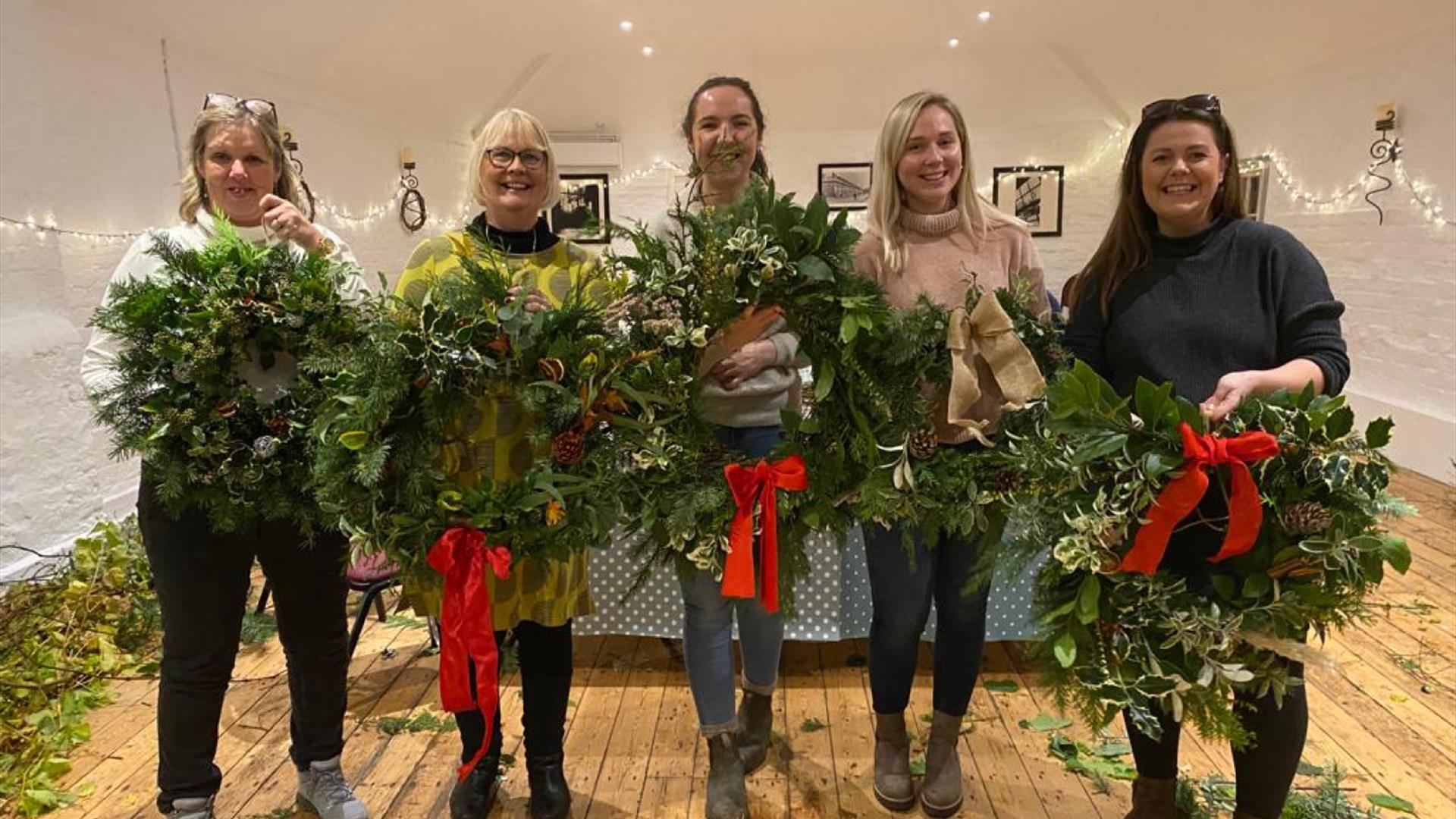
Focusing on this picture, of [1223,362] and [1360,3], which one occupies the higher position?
[1360,3]

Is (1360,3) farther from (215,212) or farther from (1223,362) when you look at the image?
(215,212)

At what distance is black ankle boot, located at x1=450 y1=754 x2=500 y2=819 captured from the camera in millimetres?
1837

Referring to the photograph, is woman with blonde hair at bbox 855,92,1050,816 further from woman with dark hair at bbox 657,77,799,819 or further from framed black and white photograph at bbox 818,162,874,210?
framed black and white photograph at bbox 818,162,874,210

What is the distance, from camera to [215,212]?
1.58 meters

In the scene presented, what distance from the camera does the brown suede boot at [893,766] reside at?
1.88m

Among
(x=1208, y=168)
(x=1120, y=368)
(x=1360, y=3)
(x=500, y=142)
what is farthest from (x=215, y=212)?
(x=1360, y=3)

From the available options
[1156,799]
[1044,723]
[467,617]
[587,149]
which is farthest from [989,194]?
[467,617]

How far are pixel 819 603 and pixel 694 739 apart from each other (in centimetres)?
52

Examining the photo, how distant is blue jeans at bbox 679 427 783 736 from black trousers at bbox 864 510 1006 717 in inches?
9.9

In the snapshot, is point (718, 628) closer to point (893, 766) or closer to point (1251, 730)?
point (893, 766)

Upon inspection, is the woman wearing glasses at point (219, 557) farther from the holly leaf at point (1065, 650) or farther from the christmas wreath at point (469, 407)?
the holly leaf at point (1065, 650)

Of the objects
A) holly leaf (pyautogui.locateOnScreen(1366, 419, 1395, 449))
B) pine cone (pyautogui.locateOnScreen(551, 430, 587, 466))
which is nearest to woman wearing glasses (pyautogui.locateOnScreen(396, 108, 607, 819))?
pine cone (pyautogui.locateOnScreen(551, 430, 587, 466))

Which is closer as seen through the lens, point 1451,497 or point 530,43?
point 1451,497

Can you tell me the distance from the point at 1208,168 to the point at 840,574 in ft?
4.71
